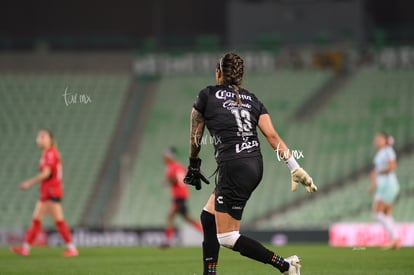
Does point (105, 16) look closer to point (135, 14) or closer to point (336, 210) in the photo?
point (135, 14)

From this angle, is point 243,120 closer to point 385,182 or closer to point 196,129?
point 196,129

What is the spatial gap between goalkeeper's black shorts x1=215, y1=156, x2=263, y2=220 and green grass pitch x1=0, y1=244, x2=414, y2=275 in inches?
121

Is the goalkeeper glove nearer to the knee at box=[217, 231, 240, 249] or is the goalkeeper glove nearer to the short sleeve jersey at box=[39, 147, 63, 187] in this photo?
the knee at box=[217, 231, 240, 249]

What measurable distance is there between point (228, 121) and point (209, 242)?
55.3 inches

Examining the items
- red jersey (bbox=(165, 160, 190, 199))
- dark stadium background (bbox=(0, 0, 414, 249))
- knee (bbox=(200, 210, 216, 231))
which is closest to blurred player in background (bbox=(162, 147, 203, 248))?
red jersey (bbox=(165, 160, 190, 199))

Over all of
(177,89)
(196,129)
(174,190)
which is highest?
(177,89)

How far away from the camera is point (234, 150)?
10.4 metres

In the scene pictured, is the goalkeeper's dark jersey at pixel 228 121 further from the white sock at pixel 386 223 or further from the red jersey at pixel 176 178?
the red jersey at pixel 176 178

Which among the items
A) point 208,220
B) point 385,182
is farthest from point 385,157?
point 208,220

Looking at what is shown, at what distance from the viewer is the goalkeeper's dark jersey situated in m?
10.4

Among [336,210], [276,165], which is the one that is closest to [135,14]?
A: [276,165]

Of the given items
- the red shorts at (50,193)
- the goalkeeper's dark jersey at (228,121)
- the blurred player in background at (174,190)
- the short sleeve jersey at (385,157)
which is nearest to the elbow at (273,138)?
the goalkeeper's dark jersey at (228,121)

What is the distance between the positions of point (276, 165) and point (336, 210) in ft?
9.02

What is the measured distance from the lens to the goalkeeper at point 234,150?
10.4m
